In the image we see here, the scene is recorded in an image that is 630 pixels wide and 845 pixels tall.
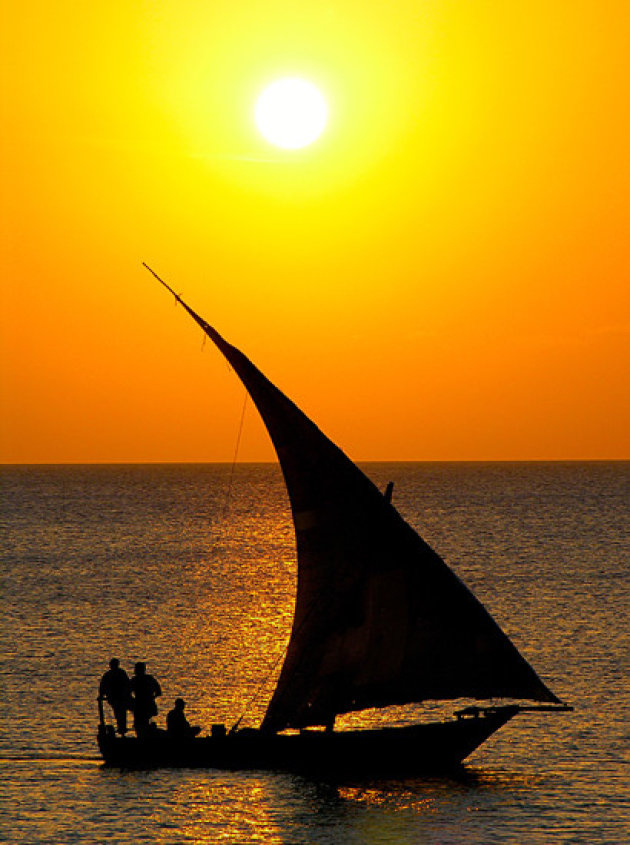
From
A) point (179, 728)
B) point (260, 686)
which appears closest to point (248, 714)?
point (260, 686)

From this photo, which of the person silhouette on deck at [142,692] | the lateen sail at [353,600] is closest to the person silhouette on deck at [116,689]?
the person silhouette on deck at [142,692]

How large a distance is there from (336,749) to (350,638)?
2.50m

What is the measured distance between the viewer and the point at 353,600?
117ft

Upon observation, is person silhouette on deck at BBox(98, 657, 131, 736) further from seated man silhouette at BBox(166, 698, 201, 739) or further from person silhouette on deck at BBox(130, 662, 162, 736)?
seated man silhouette at BBox(166, 698, 201, 739)

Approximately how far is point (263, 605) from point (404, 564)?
47.7 metres

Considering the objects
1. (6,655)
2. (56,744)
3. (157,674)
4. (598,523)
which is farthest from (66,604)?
(598,523)

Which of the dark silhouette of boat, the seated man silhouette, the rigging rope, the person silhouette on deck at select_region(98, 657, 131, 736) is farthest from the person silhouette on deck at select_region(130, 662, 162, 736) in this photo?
the rigging rope

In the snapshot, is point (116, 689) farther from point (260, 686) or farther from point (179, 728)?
point (260, 686)

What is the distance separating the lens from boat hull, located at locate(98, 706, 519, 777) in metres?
35.3

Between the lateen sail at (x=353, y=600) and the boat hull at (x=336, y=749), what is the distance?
652mm

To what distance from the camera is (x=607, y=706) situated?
46.7 metres

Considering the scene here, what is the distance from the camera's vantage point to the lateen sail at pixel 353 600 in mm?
35031

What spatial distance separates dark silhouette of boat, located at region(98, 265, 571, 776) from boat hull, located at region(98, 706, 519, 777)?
0.02 meters

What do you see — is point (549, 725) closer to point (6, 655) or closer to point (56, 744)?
point (56, 744)
